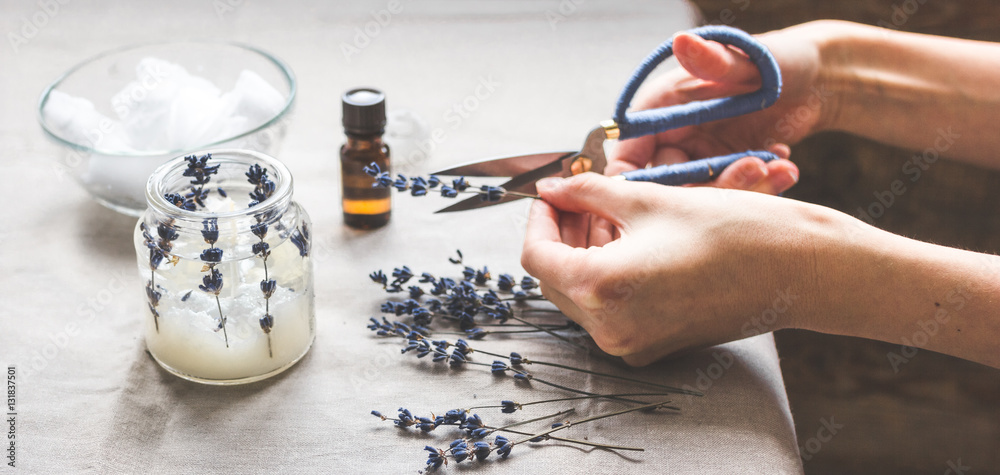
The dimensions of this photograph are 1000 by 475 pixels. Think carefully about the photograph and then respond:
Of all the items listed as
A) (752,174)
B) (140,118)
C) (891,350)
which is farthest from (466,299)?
(891,350)

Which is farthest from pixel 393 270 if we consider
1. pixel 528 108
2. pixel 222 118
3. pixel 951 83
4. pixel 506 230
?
pixel 951 83

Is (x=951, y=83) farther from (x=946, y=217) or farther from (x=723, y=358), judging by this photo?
(x=723, y=358)

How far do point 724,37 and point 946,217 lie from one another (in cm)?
73

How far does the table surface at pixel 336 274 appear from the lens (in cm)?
65

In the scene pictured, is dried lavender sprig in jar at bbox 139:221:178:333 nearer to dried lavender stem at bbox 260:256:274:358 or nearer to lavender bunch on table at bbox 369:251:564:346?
dried lavender stem at bbox 260:256:274:358

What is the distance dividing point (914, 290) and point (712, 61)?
34 centimetres

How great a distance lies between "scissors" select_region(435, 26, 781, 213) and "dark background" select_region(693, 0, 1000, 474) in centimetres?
51

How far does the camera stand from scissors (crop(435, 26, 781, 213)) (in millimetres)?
861

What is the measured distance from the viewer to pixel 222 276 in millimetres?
663

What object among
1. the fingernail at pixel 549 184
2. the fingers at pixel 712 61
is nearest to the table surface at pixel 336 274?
the fingernail at pixel 549 184

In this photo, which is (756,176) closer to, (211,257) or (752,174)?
(752,174)

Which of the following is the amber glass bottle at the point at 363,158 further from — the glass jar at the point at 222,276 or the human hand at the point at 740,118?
the human hand at the point at 740,118

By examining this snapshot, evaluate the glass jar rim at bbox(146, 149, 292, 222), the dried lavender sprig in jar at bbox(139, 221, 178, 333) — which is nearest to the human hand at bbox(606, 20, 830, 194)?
the glass jar rim at bbox(146, 149, 292, 222)

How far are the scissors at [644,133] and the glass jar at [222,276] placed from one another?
217 millimetres
